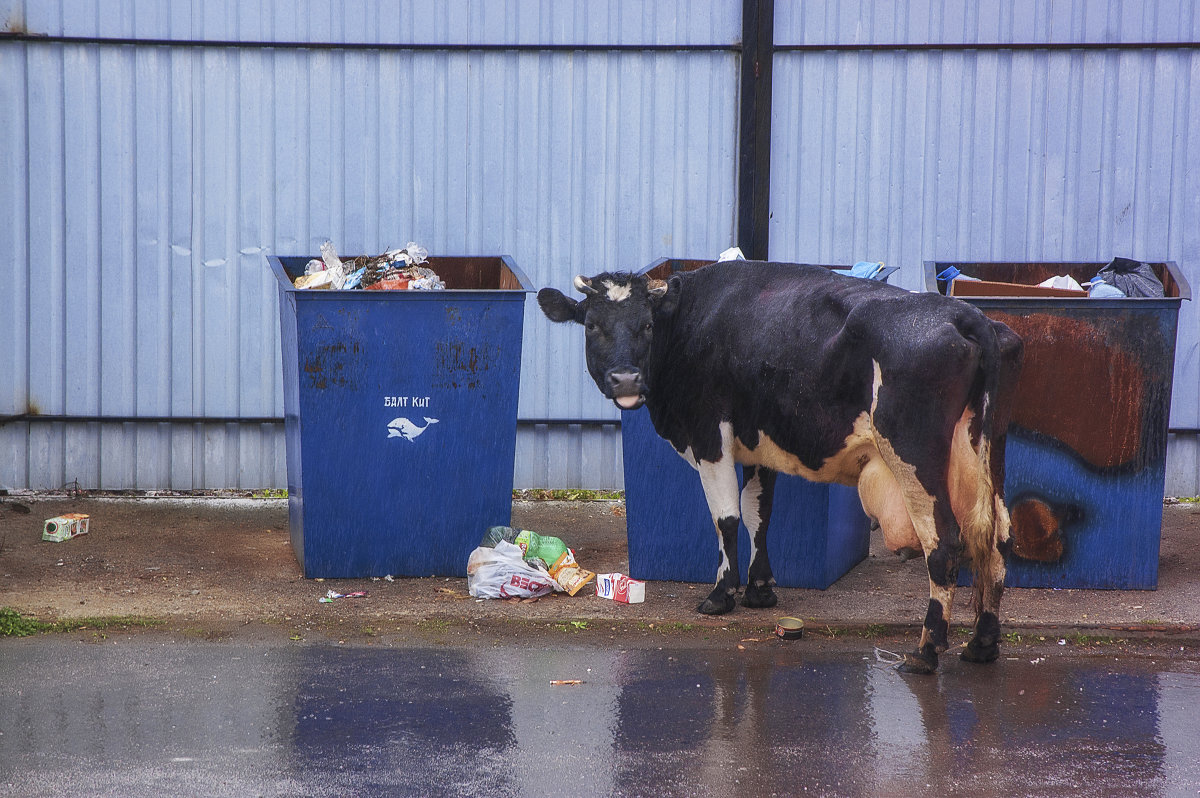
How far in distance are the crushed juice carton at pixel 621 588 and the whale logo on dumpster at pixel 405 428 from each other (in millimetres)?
1190

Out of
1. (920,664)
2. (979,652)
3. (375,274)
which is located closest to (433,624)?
(375,274)

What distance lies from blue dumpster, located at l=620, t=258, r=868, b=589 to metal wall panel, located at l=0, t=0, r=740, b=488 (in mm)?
2205

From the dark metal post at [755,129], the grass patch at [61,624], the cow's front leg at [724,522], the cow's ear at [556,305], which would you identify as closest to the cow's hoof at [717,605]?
the cow's front leg at [724,522]

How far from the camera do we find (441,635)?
19.9 ft

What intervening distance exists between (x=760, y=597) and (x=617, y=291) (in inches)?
67.4

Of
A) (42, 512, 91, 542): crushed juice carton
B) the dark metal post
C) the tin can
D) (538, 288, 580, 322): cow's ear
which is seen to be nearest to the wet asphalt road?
the tin can

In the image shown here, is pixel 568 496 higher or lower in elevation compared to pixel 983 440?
lower

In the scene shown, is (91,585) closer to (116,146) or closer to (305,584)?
(305,584)

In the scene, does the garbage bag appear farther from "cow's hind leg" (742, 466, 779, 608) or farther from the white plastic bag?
the white plastic bag

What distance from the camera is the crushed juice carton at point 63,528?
763 centimetres

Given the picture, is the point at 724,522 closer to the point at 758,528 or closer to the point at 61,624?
the point at 758,528

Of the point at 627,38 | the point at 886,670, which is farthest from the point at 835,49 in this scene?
the point at 886,670

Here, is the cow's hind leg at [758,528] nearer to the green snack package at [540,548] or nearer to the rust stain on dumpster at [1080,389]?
the green snack package at [540,548]

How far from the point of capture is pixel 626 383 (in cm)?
580
